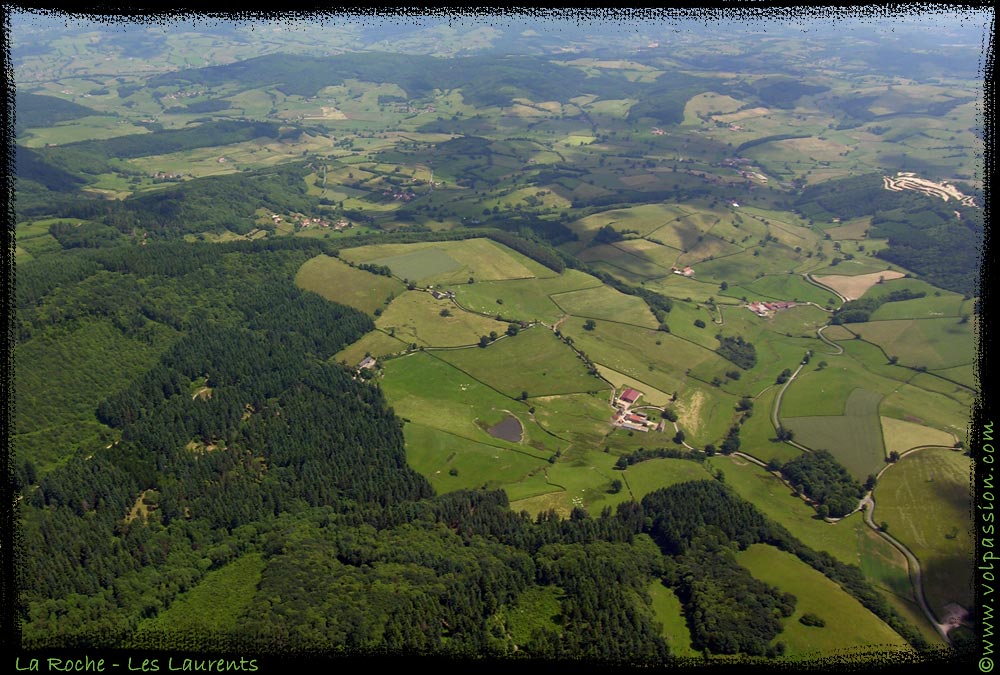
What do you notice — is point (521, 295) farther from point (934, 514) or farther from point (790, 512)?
point (934, 514)

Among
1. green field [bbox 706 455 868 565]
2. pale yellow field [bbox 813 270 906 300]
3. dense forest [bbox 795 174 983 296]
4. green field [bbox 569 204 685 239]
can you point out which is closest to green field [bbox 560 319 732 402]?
green field [bbox 706 455 868 565]

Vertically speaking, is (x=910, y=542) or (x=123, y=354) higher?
(x=123, y=354)

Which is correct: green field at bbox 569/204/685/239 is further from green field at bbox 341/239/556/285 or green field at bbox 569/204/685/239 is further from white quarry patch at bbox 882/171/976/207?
white quarry patch at bbox 882/171/976/207

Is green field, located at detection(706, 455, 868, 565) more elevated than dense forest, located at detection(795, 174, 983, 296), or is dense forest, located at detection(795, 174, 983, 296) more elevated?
dense forest, located at detection(795, 174, 983, 296)

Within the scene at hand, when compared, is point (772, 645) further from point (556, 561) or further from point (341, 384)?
point (341, 384)

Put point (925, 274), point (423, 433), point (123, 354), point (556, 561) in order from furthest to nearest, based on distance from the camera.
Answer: point (925, 274) < point (123, 354) < point (423, 433) < point (556, 561)

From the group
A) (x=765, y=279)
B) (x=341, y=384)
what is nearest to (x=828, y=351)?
(x=765, y=279)

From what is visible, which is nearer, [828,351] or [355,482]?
[355,482]
